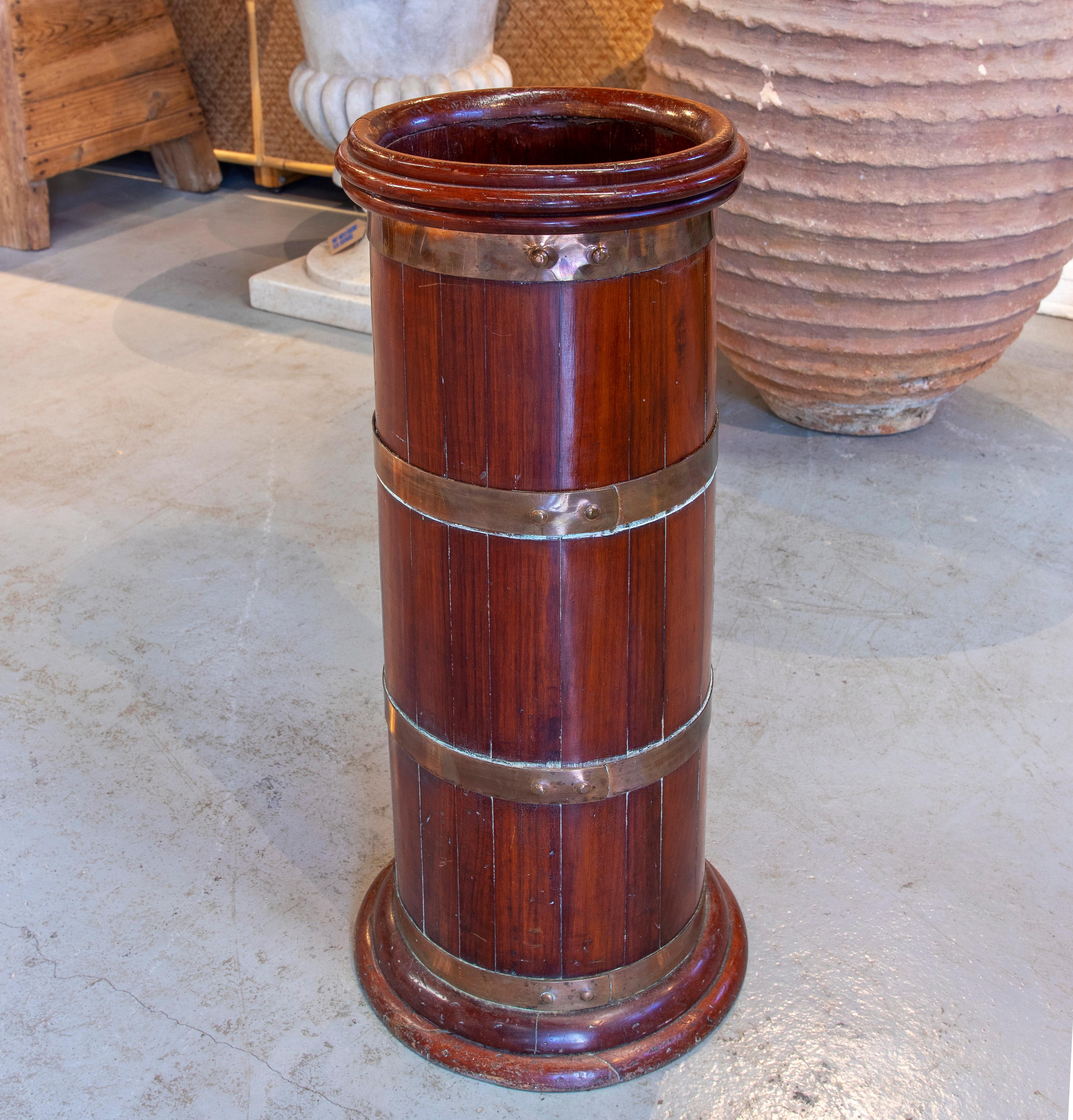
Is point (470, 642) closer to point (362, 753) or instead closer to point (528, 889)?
point (528, 889)

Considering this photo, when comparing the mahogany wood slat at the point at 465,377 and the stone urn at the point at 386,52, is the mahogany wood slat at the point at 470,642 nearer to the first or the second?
the mahogany wood slat at the point at 465,377

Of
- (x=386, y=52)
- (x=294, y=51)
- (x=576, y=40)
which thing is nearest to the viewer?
(x=386, y=52)

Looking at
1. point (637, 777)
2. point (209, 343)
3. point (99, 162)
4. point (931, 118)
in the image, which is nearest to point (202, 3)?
point (99, 162)

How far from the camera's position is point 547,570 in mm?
1124

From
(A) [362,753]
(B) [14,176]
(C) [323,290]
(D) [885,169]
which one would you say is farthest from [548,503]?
(B) [14,176]

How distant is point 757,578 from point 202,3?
293cm

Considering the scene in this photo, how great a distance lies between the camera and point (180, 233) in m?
3.76

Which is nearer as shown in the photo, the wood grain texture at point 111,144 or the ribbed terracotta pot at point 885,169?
the ribbed terracotta pot at point 885,169

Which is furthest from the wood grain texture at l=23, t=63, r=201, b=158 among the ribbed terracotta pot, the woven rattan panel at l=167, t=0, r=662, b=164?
the ribbed terracotta pot

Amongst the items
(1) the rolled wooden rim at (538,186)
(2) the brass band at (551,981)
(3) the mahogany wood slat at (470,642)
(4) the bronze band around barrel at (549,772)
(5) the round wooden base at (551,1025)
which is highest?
(1) the rolled wooden rim at (538,186)

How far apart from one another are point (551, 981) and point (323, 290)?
225 cm

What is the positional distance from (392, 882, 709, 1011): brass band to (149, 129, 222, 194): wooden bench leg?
130 inches

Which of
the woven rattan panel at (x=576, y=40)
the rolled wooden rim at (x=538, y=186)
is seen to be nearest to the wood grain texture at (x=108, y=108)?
the woven rattan panel at (x=576, y=40)

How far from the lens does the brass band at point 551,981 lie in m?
1.31
